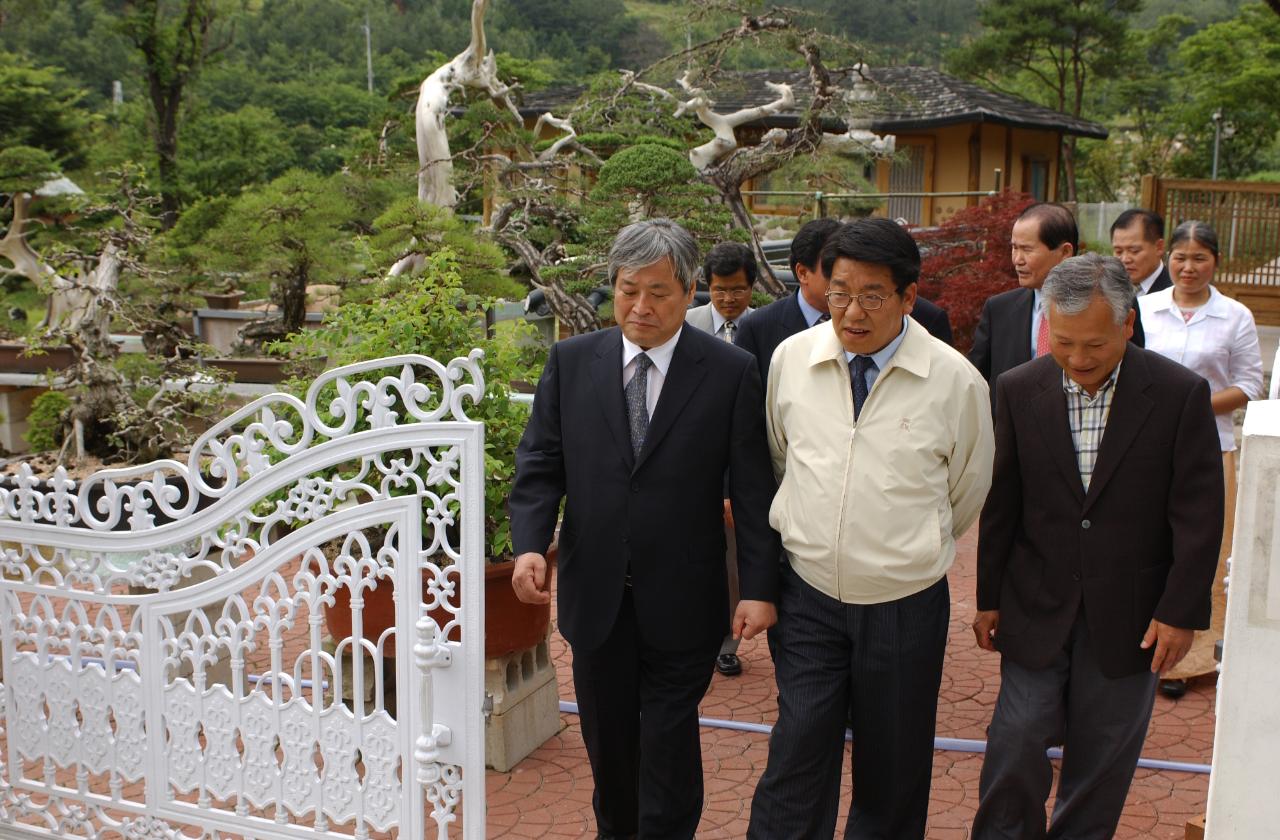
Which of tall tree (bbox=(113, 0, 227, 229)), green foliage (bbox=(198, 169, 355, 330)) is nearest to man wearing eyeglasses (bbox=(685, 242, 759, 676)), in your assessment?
green foliage (bbox=(198, 169, 355, 330))

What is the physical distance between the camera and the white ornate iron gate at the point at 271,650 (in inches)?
113

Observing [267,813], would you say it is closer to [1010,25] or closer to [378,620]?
[378,620]

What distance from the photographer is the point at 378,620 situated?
3631mm

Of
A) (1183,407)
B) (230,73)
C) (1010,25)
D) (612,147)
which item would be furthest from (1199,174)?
(1183,407)

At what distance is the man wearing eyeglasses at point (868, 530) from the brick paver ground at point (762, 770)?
24.6 inches

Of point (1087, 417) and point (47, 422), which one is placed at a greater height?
point (1087, 417)

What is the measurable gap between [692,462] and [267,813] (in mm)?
1720

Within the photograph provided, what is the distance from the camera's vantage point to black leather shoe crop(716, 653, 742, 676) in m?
4.55

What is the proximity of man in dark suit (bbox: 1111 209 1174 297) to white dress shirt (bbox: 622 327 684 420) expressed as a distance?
7.00 ft

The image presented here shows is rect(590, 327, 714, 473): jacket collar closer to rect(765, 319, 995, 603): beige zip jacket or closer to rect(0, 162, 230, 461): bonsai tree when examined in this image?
rect(765, 319, 995, 603): beige zip jacket

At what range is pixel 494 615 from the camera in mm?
3752

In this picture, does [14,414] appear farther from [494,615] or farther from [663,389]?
[663,389]

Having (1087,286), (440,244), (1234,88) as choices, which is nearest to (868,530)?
(1087,286)

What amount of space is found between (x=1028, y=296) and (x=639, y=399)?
166 centimetres
